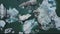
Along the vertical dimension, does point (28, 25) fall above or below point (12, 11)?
below

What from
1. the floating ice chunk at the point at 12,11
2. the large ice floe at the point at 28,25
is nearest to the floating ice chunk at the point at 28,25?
the large ice floe at the point at 28,25

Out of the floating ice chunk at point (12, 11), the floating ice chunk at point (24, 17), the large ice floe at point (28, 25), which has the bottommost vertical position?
the large ice floe at point (28, 25)

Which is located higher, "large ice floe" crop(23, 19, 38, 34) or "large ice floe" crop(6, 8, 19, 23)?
"large ice floe" crop(6, 8, 19, 23)

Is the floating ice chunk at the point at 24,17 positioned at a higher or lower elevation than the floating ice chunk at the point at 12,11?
lower

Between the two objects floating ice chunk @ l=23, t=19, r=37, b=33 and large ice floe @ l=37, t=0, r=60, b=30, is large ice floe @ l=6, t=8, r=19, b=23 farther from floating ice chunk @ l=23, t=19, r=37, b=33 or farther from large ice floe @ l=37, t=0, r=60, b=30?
large ice floe @ l=37, t=0, r=60, b=30

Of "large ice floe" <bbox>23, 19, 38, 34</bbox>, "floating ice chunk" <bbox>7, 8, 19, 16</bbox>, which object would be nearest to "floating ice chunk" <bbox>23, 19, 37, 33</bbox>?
"large ice floe" <bbox>23, 19, 38, 34</bbox>

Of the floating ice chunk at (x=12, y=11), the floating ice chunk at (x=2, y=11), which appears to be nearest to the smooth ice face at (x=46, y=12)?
the floating ice chunk at (x=12, y=11)

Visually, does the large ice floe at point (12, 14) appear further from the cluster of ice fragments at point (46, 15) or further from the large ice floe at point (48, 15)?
the large ice floe at point (48, 15)

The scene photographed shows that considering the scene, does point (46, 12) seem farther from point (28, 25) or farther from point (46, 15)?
point (28, 25)

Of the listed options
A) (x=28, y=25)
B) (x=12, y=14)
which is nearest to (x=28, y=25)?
(x=28, y=25)

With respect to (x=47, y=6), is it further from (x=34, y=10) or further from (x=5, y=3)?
(x=5, y=3)

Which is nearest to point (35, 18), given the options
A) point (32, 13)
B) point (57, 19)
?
point (32, 13)
